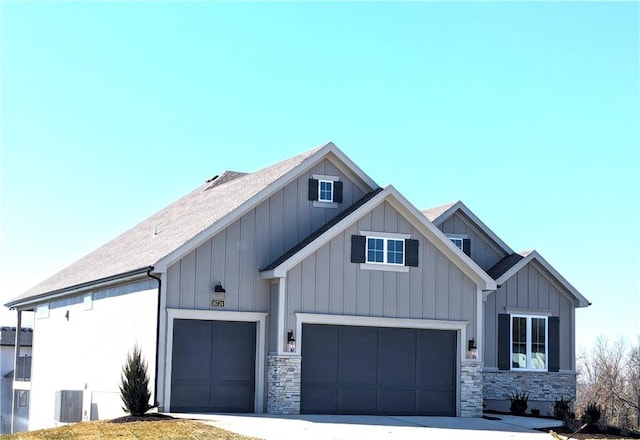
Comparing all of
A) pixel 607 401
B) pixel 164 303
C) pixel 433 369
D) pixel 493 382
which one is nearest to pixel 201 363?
pixel 164 303

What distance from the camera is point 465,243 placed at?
3262 centimetres

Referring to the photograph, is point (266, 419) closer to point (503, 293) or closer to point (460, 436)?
point (460, 436)

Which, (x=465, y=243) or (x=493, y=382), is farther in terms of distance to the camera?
(x=465, y=243)

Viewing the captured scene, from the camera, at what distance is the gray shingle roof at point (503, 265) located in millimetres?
31484

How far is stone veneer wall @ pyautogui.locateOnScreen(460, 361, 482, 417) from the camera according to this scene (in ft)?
87.0

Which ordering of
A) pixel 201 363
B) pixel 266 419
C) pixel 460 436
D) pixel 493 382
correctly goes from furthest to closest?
pixel 493 382
pixel 201 363
pixel 266 419
pixel 460 436

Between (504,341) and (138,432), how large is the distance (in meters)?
14.7

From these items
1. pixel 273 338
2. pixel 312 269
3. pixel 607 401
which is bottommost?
pixel 607 401

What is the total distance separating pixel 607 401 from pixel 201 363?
3546cm

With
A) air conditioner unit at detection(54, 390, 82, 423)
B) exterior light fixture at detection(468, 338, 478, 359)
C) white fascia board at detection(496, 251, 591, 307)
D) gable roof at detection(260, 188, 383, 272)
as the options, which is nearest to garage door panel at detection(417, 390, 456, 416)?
exterior light fixture at detection(468, 338, 478, 359)

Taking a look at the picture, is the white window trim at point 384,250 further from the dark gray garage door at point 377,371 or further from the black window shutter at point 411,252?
the dark gray garage door at point 377,371

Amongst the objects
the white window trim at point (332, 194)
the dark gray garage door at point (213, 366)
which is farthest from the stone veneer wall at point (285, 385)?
the white window trim at point (332, 194)

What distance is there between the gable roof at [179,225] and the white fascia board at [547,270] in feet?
21.0

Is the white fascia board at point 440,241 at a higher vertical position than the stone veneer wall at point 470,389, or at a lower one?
higher
